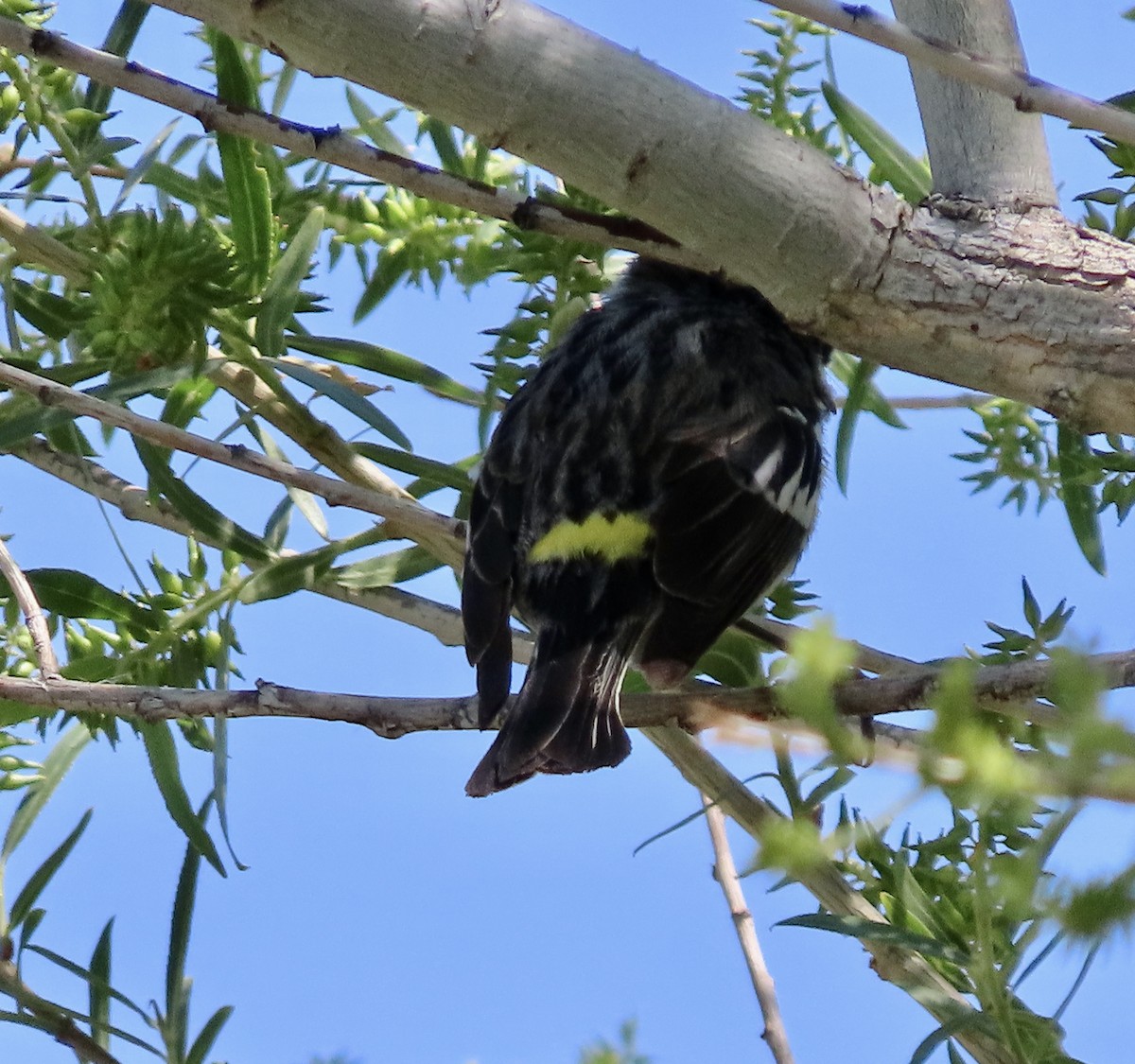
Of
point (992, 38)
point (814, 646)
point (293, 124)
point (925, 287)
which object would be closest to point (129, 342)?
point (293, 124)

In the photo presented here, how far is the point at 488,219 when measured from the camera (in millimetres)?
2602

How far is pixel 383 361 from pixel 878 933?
56.1 inches

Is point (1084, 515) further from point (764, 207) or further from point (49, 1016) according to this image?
point (49, 1016)

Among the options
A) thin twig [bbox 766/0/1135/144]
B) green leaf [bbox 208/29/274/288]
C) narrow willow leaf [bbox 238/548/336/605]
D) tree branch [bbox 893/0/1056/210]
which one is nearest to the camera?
thin twig [bbox 766/0/1135/144]

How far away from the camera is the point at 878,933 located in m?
1.82

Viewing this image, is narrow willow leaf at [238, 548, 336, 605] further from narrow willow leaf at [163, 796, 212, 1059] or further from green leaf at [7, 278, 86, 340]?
green leaf at [7, 278, 86, 340]

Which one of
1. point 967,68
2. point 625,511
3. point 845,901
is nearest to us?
point 967,68

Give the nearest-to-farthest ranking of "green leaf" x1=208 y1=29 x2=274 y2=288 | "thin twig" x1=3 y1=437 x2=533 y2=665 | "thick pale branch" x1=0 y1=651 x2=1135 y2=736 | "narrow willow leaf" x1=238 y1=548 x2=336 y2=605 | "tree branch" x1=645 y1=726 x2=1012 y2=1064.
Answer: "thick pale branch" x1=0 y1=651 x2=1135 y2=736 < "tree branch" x1=645 y1=726 x2=1012 y2=1064 < "green leaf" x1=208 y1=29 x2=274 y2=288 < "narrow willow leaf" x1=238 y1=548 x2=336 y2=605 < "thin twig" x1=3 y1=437 x2=533 y2=665

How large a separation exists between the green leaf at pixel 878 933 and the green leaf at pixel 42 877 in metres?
1.24

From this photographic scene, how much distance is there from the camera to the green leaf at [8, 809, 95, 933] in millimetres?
2369

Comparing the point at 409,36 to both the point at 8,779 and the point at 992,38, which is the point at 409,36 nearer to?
the point at 992,38

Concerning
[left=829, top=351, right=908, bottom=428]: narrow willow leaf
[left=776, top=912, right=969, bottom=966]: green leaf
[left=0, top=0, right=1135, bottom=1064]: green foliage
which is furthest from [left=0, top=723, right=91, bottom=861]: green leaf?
[left=829, top=351, right=908, bottom=428]: narrow willow leaf

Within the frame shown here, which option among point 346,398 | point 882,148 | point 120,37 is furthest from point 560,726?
point 120,37

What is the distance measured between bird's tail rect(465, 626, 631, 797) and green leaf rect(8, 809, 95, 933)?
715 millimetres
